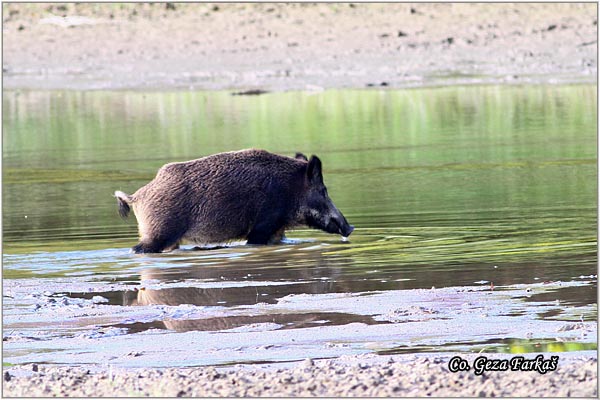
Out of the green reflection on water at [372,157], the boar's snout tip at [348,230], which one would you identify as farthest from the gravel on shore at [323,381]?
A: the boar's snout tip at [348,230]

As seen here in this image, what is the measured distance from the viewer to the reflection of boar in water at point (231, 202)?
1142 centimetres

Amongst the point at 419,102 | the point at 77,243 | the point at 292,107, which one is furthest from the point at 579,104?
the point at 77,243

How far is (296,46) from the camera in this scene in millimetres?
30797

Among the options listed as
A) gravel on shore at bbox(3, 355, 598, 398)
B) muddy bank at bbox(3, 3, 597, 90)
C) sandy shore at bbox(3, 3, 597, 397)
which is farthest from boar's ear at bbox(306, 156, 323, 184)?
sandy shore at bbox(3, 3, 597, 397)

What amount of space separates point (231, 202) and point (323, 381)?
5.51 metres

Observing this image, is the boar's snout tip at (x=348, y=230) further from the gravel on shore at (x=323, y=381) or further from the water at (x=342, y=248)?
the gravel on shore at (x=323, y=381)

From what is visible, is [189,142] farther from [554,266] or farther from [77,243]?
[554,266]

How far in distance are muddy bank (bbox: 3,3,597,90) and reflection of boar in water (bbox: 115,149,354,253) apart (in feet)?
53.7

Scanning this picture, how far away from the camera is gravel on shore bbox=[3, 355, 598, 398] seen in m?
6.02

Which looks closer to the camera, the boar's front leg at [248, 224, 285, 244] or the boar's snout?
the boar's front leg at [248, 224, 285, 244]

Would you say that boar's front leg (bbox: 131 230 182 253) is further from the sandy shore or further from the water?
the sandy shore

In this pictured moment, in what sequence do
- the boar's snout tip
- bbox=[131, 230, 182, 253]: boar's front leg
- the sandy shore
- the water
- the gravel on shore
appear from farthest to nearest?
the sandy shore → the boar's snout tip → bbox=[131, 230, 182, 253]: boar's front leg → the water → the gravel on shore

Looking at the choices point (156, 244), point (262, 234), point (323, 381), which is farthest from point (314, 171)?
point (323, 381)

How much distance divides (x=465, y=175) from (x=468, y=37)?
15221 millimetres
